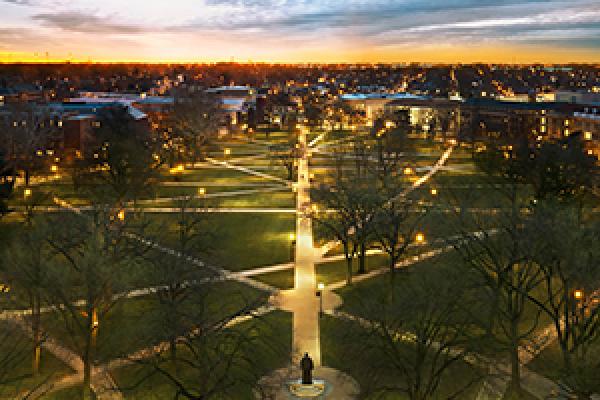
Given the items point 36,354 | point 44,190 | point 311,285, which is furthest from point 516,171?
point 44,190

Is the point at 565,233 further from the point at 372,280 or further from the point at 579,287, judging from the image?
the point at 372,280

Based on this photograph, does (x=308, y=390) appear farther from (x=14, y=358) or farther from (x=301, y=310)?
(x=14, y=358)

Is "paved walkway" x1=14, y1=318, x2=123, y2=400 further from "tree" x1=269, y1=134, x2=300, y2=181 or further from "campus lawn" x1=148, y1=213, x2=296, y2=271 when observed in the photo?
"tree" x1=269, y1=134, x2=300, y2=181

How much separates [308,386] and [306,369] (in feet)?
2.29

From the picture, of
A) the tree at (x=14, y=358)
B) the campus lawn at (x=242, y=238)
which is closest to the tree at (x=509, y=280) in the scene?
the campus lawn at (x=242, y=238)

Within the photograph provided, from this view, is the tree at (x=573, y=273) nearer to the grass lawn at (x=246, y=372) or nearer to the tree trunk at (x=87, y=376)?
the grass lawn at (x=246, y=372)

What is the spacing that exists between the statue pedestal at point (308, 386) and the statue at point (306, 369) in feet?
A: 0.59

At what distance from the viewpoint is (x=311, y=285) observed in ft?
105

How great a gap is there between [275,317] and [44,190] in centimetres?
3891

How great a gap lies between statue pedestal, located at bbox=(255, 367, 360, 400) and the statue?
179 mm

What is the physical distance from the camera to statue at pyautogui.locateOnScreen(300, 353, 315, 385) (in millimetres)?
20516

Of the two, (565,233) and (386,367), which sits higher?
(565,233)

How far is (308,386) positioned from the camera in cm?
2075

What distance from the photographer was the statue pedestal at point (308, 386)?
67.5ft
